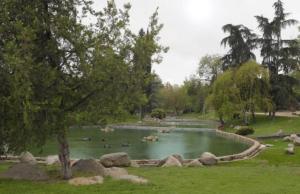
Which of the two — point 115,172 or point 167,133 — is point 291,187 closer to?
point 115,172

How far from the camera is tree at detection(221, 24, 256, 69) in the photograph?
7362cm

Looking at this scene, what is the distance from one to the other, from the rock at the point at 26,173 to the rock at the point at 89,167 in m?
1.90

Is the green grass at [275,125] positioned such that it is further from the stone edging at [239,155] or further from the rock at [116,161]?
the rock at [116,161]

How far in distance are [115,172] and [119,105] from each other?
2986mm

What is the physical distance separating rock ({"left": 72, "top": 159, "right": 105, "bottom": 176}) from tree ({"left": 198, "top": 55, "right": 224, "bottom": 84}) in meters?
94.9

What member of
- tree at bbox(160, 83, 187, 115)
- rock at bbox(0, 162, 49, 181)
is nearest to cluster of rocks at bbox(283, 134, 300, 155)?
rock at bbox(0, 162, 49, 181)

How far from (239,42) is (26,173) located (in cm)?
6029

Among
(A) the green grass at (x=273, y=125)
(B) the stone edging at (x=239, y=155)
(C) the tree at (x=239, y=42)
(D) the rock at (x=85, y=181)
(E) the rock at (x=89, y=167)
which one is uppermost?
(C) the tree at (x=239, y=42)

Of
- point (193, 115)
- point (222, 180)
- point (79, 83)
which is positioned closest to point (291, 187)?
point (222, 180)

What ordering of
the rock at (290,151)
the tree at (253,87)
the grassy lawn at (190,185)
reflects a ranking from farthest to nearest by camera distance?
1. the tree at (253,87)
2. the rock at (290,151)
3. the grassy lawn at (190,185)

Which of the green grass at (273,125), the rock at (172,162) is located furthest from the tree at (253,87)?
the rock at (172,162)

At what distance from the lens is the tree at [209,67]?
11406 centimetres

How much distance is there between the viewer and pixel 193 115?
403 feet

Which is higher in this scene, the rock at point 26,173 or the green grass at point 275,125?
the green grass at point 275,125
